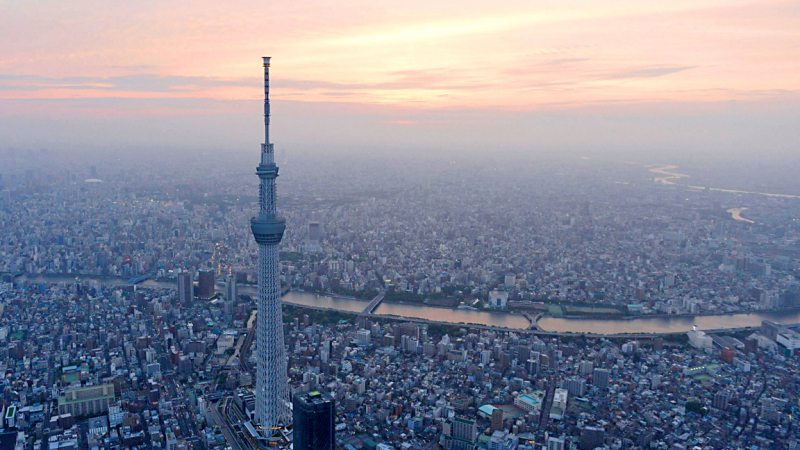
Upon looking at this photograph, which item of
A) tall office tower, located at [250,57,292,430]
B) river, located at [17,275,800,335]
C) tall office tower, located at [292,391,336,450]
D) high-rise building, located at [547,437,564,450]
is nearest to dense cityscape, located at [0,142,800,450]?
high-rise building, located at [547,437,564,450]

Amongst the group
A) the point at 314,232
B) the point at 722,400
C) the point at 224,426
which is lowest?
the point at 224,426

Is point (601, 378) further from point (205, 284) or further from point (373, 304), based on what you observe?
point (205, 284)

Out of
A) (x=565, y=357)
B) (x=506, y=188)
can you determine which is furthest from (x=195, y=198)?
(x=565, y=357)

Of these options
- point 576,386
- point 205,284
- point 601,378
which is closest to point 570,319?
point 601,378

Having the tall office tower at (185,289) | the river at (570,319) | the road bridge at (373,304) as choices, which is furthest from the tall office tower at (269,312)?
the tall office tower at (185,289)

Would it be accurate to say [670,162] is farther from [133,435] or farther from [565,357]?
[133,435]

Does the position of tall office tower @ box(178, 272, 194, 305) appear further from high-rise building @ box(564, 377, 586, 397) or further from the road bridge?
high-rise building @ box(564, 377, 586, 397)
